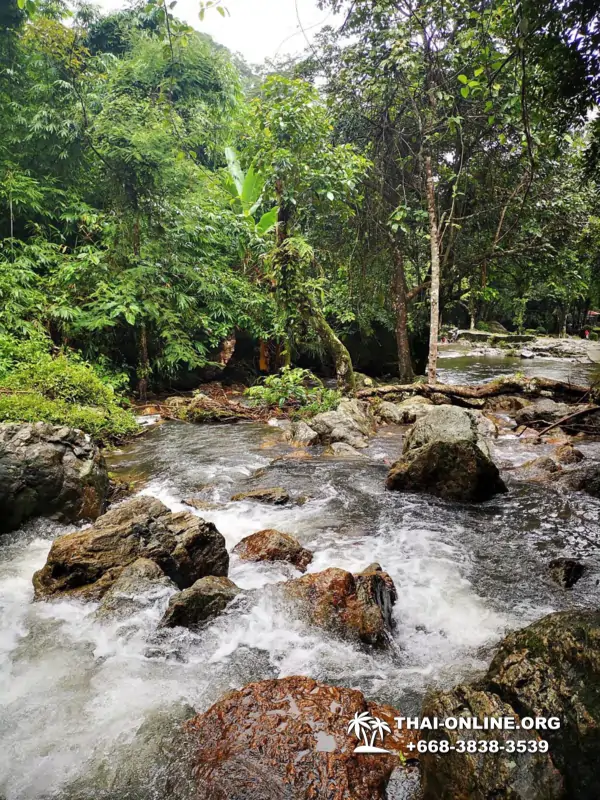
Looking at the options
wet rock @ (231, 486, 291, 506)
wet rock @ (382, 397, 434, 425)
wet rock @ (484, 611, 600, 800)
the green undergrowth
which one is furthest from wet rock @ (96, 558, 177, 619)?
wet rock @ (382, 397, 434, 425)

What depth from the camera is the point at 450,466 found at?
5.82m

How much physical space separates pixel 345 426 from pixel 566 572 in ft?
17.4

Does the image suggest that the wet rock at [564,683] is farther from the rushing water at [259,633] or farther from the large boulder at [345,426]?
the large boulder at [345,426]

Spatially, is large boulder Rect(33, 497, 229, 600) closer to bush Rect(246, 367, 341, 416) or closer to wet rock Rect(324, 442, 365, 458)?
wet rock Rect(324, 442, 365, 458)

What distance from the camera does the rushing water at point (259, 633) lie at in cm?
230

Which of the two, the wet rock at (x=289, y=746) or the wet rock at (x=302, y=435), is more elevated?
the wet rock at (x=289, y=746)

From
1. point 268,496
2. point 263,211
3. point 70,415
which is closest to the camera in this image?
point 268,496

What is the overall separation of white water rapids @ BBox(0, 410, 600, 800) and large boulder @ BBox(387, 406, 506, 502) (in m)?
0.26

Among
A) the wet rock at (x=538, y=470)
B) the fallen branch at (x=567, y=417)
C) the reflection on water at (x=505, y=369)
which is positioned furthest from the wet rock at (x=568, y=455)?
the reflection on water at (x=505, y=369)

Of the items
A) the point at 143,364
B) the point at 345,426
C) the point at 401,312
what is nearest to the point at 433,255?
the point at 401,312

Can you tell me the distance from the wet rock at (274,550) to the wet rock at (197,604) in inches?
26.5

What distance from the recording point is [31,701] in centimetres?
257

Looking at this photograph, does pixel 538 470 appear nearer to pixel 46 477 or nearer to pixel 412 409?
pixel 412 409

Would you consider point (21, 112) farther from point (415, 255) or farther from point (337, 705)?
point (337, 705)
